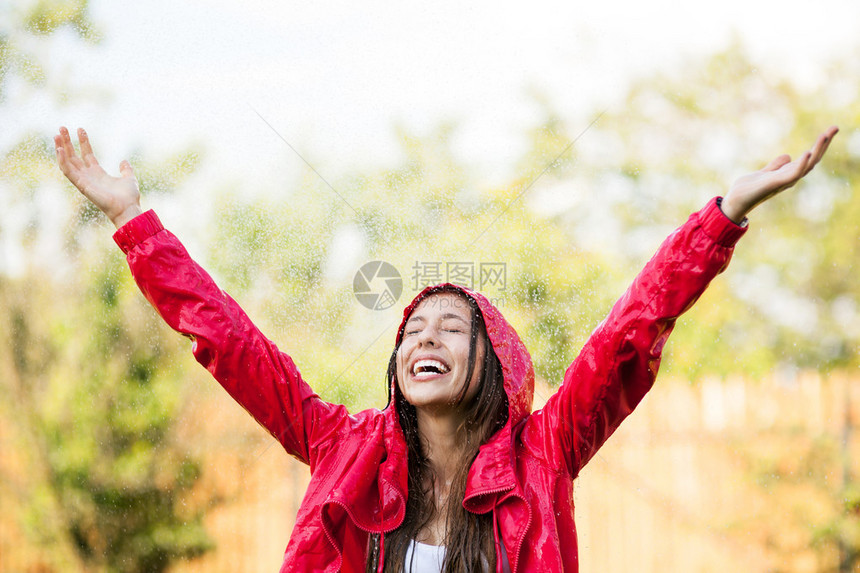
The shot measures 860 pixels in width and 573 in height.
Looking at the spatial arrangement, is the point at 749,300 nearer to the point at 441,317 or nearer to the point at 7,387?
the point at 441,317

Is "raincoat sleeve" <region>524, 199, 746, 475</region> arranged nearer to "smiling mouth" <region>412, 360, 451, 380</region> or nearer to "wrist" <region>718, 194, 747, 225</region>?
"wrist" <region>718, 194, 747, 225</region>

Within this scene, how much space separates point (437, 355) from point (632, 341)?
50cm

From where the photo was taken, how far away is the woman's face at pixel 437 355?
2121mm

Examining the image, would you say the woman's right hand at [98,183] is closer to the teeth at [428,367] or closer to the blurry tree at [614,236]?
the teeth at [428,367]

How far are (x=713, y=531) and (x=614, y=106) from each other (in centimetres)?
227

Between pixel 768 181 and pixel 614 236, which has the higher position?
pixel 614 236

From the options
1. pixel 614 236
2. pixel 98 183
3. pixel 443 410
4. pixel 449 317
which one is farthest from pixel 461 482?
pixel 614 236

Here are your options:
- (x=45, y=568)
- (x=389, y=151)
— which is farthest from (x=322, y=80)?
(x=45, y=568)

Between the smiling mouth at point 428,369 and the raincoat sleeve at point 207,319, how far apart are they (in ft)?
1.08

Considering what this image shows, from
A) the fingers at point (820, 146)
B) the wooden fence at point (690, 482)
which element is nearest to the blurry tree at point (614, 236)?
the wooden fence at point (690, 482)

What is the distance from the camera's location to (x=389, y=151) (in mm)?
4176

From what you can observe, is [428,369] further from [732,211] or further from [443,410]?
[732,211]

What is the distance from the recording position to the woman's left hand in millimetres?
1719

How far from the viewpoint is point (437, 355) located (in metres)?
2.15
